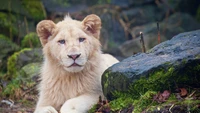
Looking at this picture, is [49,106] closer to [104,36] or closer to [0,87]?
[0,87]

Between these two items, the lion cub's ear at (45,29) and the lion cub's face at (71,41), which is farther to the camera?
the lion cub's ear at (45,29)

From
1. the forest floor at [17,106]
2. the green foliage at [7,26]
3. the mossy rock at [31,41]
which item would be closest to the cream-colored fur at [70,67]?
the forest floor at [17,106]

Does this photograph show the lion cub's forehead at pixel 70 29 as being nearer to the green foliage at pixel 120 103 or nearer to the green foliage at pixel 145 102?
the green foliage at pixel 120 103

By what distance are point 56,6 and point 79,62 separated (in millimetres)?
10084

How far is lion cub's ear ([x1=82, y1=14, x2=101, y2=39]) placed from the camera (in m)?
6.45

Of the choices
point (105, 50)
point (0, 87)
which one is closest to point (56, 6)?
point (105, 50)

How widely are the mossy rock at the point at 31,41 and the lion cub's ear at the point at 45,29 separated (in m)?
5.20

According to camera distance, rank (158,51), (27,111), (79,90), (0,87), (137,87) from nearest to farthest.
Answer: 1. (137,87)
2. (158,51)
3. (79,90)
4. (27,111)
5. (0,87)

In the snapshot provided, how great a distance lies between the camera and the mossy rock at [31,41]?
11.7 m

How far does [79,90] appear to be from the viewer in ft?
20.8

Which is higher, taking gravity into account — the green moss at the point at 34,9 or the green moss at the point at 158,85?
the green moss at the point at 34,9

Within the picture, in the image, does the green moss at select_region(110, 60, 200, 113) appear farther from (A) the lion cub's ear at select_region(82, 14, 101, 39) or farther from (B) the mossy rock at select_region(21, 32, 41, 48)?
(B) the mossy rock at select_region(21, 32, 41, 48)

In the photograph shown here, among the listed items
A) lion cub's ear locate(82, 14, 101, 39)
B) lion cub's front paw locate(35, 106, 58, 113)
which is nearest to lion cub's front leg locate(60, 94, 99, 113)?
lion cub's front paw locate(35, 106, 58, 113)

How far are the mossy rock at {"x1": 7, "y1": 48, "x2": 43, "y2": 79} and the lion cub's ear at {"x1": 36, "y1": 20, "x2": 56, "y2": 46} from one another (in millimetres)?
3773
